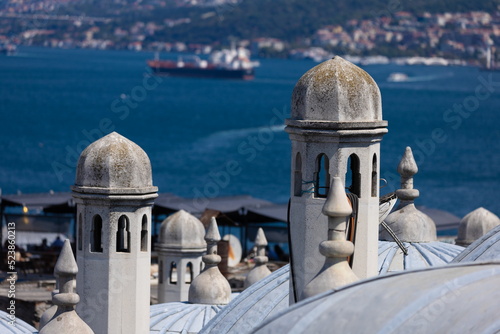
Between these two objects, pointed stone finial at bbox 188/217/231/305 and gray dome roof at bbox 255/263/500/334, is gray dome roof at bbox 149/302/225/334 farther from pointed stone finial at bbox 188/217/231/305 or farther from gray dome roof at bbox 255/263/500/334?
gray dome roof at bbox 255/263/500/334

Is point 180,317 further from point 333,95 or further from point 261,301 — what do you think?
point 333,95

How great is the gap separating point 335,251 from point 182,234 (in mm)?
22203

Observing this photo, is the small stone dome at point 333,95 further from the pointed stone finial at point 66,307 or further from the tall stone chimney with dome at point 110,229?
the tall stone chimney with dome at point 110,229

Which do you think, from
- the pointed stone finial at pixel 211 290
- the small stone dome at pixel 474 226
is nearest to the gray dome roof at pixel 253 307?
the pointed stone finial at pixel 211 290

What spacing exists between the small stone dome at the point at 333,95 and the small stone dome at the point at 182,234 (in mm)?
18911

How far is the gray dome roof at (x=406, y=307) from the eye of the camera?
11812 mm

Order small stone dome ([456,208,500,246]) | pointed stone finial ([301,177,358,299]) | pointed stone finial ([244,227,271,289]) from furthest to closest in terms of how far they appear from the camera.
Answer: small stone dome ([456,208,500,246])
pointed stone finial ([244,227,271,289])
pointed stone finial ([301,177,358,299])

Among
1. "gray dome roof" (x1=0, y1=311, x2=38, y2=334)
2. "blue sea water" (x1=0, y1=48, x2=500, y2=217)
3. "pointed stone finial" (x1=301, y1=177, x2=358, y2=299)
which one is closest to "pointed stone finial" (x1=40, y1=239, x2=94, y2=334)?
"gray dome roof" (x1=0, y1=311, x2=38, y2=334)

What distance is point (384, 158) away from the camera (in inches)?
4892

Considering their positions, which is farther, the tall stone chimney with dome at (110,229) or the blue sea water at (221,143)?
the blue sea water at (221,143)

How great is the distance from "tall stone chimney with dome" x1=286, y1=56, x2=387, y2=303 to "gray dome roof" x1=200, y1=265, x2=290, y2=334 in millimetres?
2954

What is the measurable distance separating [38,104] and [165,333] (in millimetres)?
162531

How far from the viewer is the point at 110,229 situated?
20047mm

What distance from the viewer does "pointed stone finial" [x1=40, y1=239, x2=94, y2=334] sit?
17125 millimetres
